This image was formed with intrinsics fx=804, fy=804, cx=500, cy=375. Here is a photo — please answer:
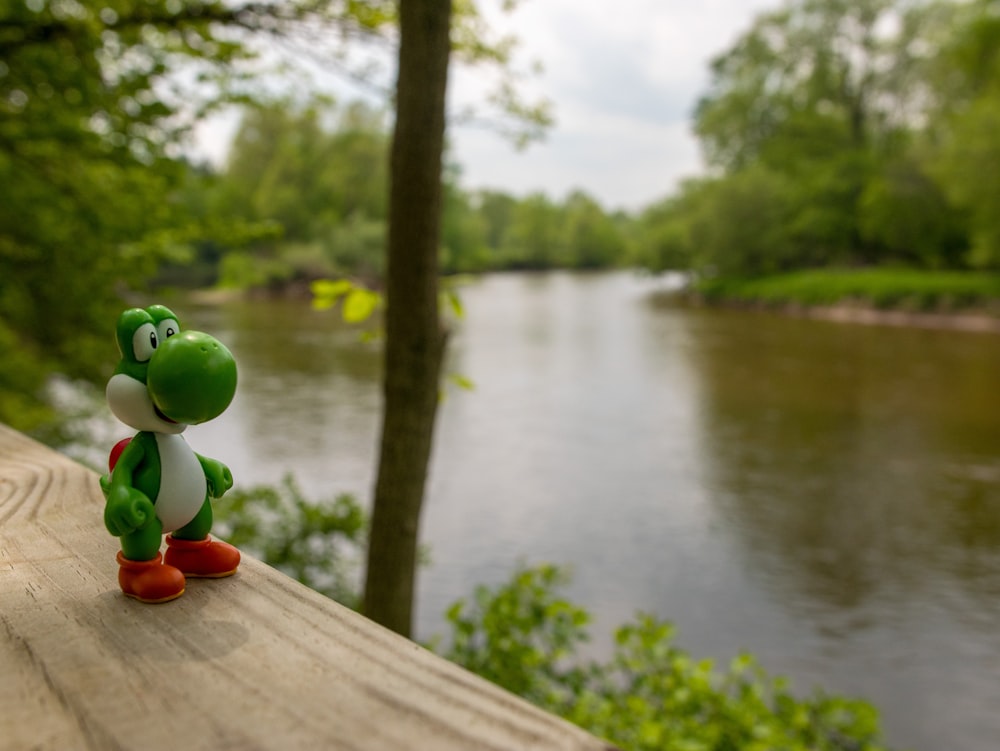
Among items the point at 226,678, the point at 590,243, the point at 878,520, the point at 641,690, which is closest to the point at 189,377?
the point at 226,678

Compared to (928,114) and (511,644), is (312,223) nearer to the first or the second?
(928,114)

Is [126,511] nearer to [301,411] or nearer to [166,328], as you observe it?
[166,328]

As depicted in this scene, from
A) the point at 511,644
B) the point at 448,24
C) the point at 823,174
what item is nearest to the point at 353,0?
the point at 448,24

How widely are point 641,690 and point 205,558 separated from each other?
4061mm

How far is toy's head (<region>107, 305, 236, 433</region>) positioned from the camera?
1240 millimetres

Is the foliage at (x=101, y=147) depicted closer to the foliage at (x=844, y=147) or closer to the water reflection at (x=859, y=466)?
the water reflection at (x=859, y=466)

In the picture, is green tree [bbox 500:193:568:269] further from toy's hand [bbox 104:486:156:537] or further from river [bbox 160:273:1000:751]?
toy's hand [bbox 104:486:156:537]

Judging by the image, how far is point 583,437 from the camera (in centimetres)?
1455

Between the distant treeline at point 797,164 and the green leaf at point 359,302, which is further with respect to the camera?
the distant treeline at point 797,164

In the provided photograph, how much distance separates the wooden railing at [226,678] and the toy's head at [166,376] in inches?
10.0

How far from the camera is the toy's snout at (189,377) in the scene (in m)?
1.24

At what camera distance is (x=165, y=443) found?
1328 millimetres

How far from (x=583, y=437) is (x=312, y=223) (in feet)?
136

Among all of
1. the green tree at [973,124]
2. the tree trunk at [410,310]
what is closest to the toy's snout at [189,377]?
the tree trunk at [410,310]
